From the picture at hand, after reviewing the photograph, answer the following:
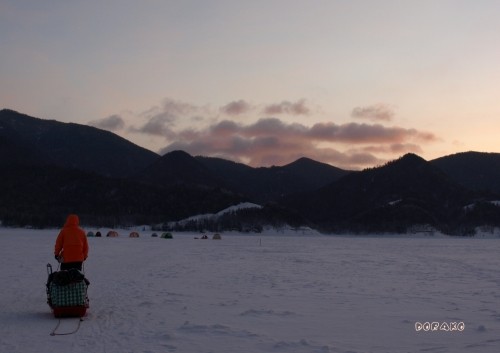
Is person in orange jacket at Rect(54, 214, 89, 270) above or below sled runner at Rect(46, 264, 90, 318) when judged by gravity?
above

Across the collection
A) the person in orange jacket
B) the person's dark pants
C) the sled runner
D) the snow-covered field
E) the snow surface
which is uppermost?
the snow surface

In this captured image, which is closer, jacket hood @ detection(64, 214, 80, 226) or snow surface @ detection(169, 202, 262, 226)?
jacket hood @ detection(64, 214, 80, 226)

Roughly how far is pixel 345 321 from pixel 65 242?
5870 millimetres

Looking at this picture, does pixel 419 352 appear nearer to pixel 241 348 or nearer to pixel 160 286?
pixel 241 348

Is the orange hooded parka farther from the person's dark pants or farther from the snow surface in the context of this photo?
the snow surface

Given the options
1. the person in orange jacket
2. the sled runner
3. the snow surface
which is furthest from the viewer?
the snow surface

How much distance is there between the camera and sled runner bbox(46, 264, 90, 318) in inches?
479

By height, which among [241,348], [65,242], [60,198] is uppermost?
[60,198]

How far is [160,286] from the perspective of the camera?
18453 millimetres

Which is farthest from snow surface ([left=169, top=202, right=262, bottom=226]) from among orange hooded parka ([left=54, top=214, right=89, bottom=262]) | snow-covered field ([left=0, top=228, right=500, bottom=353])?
orange hooded parka ([left=54, top=214, right=89, bottom=262])

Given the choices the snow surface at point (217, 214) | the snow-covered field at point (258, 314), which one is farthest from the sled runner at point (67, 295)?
the snow surface at point (217, 214)

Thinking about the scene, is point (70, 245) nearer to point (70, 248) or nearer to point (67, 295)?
point (70, 248)

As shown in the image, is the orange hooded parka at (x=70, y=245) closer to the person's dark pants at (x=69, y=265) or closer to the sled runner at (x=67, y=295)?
the person's dark pants at (x=69, y=265)

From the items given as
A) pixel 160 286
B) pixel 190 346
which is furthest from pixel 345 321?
pixel 160 286
